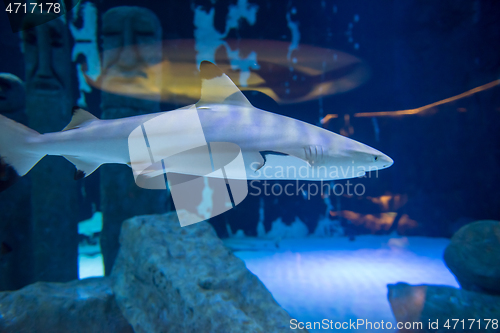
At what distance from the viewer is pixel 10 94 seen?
2.63m

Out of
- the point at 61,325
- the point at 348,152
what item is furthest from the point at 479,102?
the point at 61,325

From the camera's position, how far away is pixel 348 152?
147 cm

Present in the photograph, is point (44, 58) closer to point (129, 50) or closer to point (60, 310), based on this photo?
point (129, 50)

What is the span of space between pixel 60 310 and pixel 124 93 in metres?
3.11

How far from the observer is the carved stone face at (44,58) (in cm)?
325

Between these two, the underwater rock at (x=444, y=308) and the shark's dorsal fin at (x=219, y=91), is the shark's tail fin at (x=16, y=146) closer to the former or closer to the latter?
the shark's dorsal fin at (x=219, y=91)

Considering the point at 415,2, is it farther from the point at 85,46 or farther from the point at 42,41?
the point at 85,46

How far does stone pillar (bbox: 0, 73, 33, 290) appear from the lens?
2617mm

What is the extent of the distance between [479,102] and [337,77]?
3.63 meters

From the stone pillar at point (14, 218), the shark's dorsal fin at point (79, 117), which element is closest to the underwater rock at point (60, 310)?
the stone pillar at point (14, 218)

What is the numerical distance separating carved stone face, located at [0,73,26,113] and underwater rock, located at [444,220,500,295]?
6281 mm

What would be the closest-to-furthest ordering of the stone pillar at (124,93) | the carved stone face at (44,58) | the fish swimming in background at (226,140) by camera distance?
the fish swimming in background at (226,140) < the carved stone face at (44,58) < the stone pillar at (124,93)

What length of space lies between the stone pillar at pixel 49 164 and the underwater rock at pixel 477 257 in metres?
5.90

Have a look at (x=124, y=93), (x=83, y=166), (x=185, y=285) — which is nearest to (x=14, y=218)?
(x=83, y=166)
